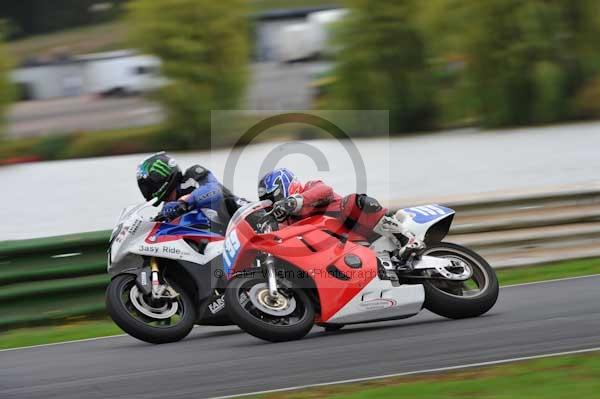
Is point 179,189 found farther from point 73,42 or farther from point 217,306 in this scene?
point 73,42

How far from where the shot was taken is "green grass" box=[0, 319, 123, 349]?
888cm

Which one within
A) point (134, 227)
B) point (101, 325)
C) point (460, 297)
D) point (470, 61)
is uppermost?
point (470, 61)

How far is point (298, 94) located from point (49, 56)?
17229 mm

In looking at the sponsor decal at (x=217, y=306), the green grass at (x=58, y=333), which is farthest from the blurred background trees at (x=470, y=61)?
the sponsor decal at (x=217, y=306)

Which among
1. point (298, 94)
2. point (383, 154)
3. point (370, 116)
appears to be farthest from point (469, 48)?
point (298, 94)

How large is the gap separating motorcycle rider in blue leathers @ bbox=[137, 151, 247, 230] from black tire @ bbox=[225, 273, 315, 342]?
3.40 ft

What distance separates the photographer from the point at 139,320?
754 cm

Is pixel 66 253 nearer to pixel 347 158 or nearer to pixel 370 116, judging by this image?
pixel 347 158

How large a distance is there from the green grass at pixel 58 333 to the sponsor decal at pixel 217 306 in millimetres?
1357

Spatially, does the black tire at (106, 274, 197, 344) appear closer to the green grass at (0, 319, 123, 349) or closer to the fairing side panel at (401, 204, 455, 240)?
the green grass at (0, 319, 123, 349)

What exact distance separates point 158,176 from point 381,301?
2212 millimetres

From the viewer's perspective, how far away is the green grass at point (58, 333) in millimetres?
8875

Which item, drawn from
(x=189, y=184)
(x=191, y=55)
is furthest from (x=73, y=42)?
(x=189, y=184)

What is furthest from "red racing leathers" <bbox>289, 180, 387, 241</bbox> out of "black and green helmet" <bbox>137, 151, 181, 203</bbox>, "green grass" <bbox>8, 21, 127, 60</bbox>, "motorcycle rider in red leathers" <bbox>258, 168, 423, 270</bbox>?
"green grass" <bbox>8, 21, 127, 60</bbox>
